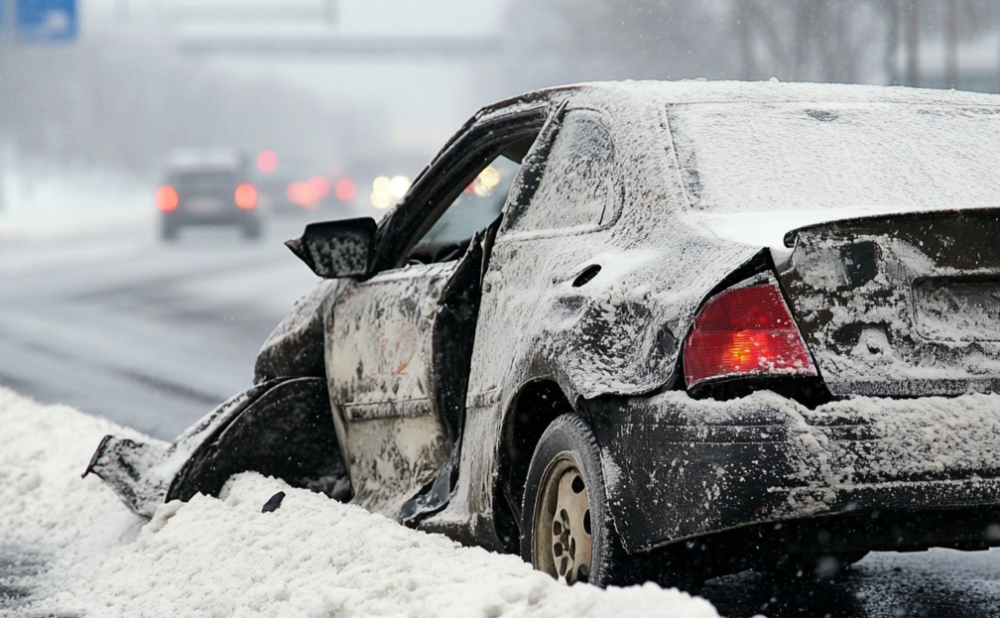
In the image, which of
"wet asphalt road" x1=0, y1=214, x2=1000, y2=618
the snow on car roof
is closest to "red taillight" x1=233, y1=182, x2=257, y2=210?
"wet asphalt road" x1=0, y1=214, x2=1000, y2=618

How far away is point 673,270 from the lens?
3.67 m

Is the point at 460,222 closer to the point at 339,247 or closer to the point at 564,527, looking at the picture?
the point at 339,247

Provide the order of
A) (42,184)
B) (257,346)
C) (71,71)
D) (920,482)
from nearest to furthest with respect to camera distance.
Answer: (920,482), (257,346), (42,184), (71,71)

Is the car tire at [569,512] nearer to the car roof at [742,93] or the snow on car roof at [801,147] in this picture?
the snow on car roof at [801,147]

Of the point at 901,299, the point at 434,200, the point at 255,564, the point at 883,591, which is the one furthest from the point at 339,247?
the point at 901,299

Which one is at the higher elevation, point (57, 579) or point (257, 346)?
point (57, 579)

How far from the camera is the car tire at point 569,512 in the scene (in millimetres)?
3646

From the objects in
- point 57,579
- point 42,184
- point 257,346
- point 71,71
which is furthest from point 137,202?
point 57,579

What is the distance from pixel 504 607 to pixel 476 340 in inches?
53.7

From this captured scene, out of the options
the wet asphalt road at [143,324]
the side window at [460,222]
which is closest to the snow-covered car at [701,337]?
the side window at [460,222]

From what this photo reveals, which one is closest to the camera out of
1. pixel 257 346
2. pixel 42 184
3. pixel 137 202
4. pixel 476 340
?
pixel 476 340

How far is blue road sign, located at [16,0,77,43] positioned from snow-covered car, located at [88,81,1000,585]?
44013 millimetres

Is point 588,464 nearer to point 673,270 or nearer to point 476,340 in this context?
point 673,270

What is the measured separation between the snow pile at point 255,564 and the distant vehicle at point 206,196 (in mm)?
25932
